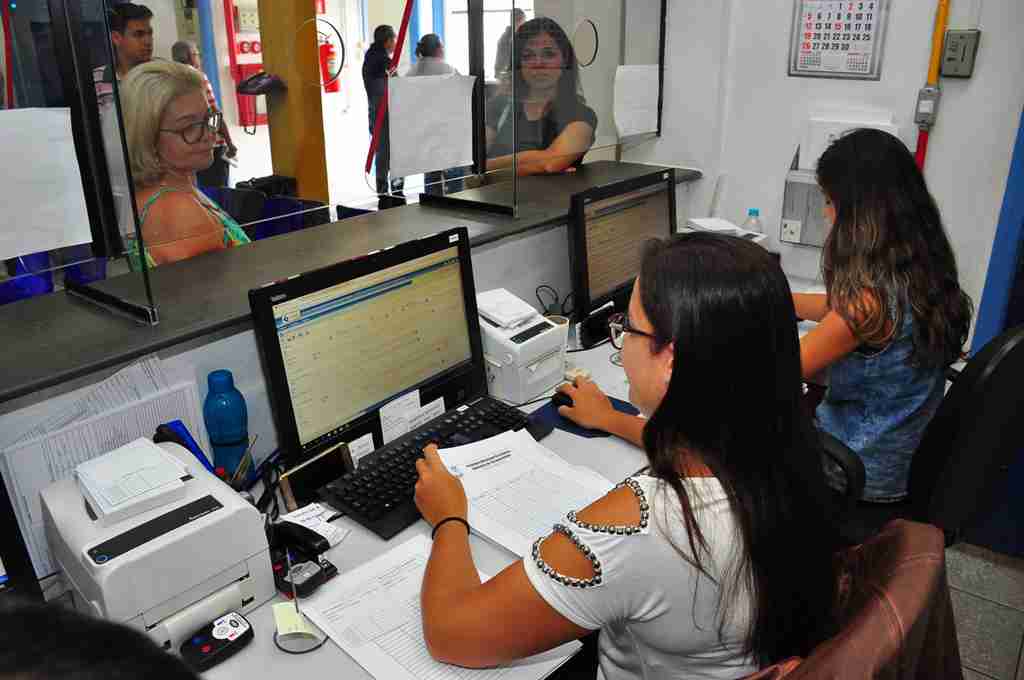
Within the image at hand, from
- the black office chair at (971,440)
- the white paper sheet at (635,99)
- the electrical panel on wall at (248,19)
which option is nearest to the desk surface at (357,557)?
the black office chair at (971,440)

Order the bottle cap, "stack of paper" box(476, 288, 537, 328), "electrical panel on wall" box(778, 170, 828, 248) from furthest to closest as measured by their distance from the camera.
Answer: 1. "electrical panel on wall" box(778, 170, 828, 248)
2. "stack of paper" box(476, 288, 537, 328)
3. the bottle cap

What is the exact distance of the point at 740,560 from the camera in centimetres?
91

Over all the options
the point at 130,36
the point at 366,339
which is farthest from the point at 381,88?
the point at 366,339

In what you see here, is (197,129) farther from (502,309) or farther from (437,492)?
(437,492)

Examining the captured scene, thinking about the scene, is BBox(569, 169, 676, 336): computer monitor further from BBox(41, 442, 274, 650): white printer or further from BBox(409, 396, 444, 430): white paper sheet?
BBox(41, 442, 274, 650): white printer

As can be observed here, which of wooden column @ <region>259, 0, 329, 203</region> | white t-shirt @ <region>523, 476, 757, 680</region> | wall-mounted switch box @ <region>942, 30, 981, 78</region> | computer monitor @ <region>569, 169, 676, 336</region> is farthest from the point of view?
wooden column @ <region>259, 0, 329, 203</region>

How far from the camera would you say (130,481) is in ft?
3.51

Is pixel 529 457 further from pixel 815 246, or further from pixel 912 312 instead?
pixel 815 246

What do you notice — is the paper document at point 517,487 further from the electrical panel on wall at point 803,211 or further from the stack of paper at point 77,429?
the electrical panel on wall at point 803,211

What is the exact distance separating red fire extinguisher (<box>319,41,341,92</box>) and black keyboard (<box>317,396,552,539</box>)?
1.54 metres

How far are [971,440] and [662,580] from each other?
3.06 ft

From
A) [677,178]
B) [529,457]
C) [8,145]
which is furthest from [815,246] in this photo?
[8,145]

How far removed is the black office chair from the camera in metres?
1.46

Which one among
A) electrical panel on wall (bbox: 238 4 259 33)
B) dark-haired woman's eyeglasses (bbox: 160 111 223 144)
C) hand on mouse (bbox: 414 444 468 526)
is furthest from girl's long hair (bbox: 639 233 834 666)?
electrical panel on wall (bbox: 238 4 259 33)
